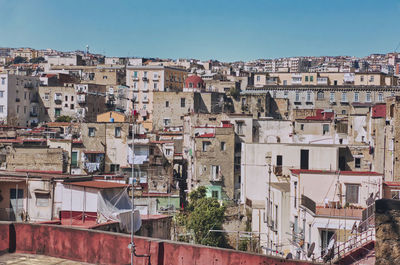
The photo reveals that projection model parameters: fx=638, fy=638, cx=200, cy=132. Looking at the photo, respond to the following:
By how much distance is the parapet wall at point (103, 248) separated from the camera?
39.8ft

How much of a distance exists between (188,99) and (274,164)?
33.4 meters

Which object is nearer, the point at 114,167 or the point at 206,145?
the point at 206,145

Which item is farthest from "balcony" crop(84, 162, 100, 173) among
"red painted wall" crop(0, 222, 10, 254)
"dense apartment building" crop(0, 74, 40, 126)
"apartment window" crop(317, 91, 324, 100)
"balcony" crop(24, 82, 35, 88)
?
"red painted wall" crop(0, 222, 10, 254)

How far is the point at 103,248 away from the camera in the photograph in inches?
527

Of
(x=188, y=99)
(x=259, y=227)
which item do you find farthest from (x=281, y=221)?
(x=188, y=99)

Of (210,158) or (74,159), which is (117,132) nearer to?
(74,159)

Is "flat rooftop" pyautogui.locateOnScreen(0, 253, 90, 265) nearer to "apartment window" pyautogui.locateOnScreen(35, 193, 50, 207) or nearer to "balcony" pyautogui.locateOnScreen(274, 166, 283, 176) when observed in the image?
"apartment window" pyautogui.locateOnScreen(35, 193, 50, 207)

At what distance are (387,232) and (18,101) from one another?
74.4 m

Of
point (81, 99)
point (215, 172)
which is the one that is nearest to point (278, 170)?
point (215, 172)

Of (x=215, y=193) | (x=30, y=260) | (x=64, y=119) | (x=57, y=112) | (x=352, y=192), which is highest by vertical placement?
(x=57, y=112)

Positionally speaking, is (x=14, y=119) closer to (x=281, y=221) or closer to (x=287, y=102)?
(x=287, y=102)

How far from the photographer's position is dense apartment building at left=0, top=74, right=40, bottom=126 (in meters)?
78.6

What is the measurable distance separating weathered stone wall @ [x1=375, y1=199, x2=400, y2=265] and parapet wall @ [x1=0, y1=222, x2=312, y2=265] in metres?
1.78

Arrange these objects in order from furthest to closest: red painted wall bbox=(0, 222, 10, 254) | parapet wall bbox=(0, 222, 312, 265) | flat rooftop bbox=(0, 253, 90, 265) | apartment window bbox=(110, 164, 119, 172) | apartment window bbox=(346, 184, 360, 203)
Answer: apartment window bbox=(110, 164, 119, 172) → apartment window bbox=(346, 184, 360, 203) → red painted wall bbox=(0, 222, 10, 254) → flat rooftop bbox=(0, 253, 90, 265) → parapet wall bbox=(0, 222, 312, 265)
